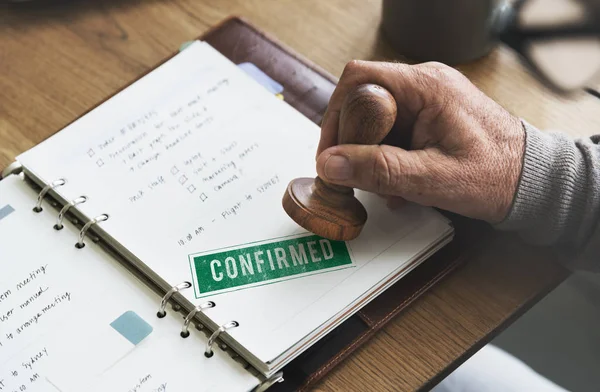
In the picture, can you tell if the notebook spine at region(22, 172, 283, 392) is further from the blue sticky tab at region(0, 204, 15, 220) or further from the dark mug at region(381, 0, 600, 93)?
the dark mug at region(381, 0, 600, 93)

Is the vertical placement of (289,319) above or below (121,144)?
below

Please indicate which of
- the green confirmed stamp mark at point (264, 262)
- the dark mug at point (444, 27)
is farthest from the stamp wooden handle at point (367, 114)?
the dark mug at point (444, 27)

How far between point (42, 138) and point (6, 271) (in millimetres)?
189

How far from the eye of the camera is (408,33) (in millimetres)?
819

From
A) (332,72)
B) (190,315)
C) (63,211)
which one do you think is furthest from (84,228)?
(332,72)

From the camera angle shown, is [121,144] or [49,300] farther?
[121,144]

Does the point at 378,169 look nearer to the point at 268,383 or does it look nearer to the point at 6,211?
the point at 268,383

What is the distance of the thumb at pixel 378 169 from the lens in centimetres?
63

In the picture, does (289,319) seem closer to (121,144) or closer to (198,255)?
(198,255)

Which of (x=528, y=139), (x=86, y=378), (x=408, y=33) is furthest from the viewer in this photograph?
(x=408, y=33)

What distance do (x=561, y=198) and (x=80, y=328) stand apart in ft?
1.43

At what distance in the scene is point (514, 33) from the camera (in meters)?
0.86

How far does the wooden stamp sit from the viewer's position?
24.0 inches

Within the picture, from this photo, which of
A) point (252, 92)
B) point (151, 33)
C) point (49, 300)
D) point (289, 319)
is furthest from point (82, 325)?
point (151, 33)
